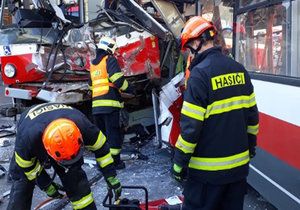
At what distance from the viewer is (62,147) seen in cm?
275

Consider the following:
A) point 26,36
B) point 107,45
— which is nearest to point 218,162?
point 107,45

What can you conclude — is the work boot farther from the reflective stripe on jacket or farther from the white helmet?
the white helmet

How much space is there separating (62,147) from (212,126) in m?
0.97

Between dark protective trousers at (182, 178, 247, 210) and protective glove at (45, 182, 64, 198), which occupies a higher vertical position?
dark protective trousers at (182, 178, 247, 210)

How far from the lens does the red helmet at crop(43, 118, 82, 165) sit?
2760 millimetres

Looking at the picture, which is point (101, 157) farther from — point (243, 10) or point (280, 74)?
point (243, 10)

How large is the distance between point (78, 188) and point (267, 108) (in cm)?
171

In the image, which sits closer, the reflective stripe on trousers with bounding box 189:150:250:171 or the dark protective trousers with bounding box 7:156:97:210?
the reflective stripe on trousers with bounding box 189:150:250:171

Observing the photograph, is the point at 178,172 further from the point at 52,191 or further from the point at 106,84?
the point at 106,84

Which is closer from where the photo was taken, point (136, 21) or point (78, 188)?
point (78, 188)

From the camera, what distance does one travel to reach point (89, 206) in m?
3.20

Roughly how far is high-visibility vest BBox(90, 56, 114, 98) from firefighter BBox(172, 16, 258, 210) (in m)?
2.85

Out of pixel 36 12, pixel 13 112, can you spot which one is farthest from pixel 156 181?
pixel 36 12

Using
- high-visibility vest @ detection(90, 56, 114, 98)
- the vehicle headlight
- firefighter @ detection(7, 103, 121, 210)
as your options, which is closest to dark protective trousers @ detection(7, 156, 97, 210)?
firefighter @ detection(7, 103, 121, 210)
